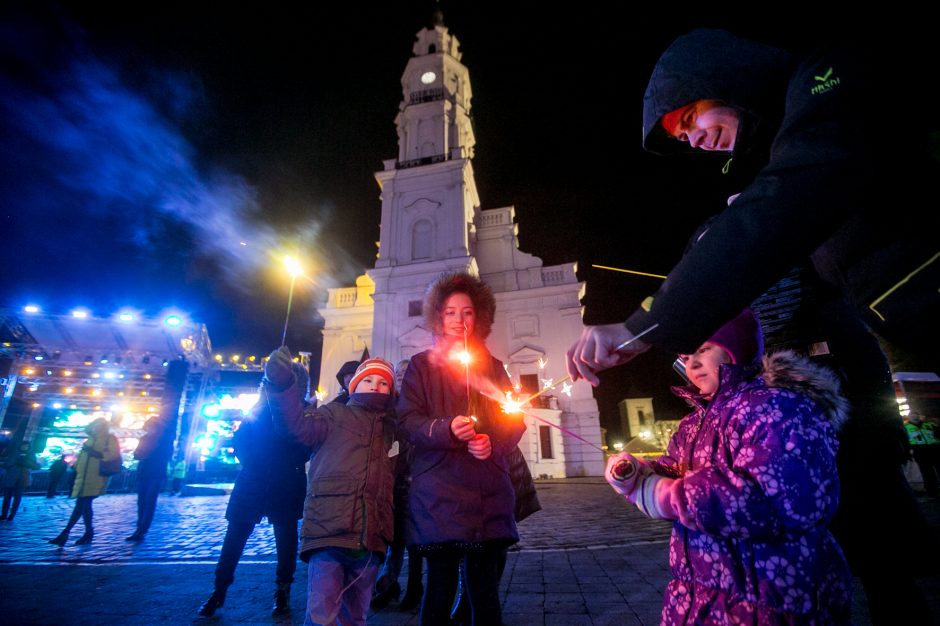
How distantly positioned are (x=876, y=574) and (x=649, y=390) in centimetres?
6912

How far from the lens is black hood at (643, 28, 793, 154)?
132cm

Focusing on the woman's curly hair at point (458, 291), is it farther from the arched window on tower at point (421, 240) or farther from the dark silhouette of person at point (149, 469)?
the arched window on tower at point (421, 240)

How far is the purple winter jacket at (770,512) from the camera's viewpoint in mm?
1300

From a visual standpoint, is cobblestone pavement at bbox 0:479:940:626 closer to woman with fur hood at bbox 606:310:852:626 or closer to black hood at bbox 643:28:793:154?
woman with fur hood at bbox 606:310:852:626

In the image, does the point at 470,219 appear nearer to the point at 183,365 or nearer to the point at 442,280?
the point at 183,365

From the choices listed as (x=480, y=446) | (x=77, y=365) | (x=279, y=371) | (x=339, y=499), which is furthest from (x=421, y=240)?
(x=480, y=446)

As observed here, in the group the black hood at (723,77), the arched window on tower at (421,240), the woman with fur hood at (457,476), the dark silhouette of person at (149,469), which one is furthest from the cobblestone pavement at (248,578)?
the arched window on tower at (421,240)

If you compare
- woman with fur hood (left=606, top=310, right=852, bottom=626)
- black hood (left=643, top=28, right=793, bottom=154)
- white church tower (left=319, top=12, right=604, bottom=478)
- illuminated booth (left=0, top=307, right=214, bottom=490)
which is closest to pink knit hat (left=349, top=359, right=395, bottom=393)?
woman with fur hood (left=606, top=310, right=852, bottom=626)

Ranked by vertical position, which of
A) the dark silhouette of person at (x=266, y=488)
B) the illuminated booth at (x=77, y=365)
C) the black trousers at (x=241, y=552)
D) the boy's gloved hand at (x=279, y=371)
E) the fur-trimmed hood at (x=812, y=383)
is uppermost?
the illuminated booth at (x=77, y=365)

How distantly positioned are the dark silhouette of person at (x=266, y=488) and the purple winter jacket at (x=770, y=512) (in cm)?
364

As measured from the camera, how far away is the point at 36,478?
17562 mm

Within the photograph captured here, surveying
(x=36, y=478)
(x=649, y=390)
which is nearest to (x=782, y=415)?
(x=36, y=478)

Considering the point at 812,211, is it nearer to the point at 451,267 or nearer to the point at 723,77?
the point at 723,77

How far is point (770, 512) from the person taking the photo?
50.8 inches
